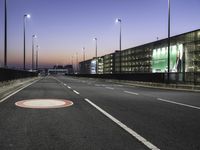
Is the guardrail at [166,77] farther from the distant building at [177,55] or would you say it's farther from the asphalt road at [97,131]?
the asphalt road at [97,131]

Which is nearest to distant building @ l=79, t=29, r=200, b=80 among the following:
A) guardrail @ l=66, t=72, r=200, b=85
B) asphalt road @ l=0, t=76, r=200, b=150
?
guardrail @ l=66, t=72, r=200, b=85

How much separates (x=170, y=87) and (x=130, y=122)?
2079 cm

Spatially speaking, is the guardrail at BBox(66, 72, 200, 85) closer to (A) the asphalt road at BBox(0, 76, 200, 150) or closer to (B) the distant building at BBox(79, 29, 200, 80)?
(B) the distant building at BBox(79, 29, 200, 80)

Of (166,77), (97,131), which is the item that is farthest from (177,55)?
(97,131)

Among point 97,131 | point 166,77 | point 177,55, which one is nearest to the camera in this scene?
point 97,131

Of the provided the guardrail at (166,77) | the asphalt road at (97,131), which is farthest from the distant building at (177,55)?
the asphalt road at (97,131)

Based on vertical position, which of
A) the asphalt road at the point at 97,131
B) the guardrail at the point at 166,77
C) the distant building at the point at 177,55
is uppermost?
the distant building at the point at 177,55

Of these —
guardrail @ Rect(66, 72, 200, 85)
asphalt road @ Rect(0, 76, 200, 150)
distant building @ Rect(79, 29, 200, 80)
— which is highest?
distant building @ Rect(79, 29, 200, 80)

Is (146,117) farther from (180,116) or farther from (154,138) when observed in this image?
(154,138)

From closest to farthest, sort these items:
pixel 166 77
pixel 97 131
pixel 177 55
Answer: pixel 97 131 → pixel 166 77 → pixel 177 55

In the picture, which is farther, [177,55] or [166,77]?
[177,55]

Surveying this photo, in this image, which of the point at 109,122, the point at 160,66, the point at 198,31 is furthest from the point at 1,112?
the point at 160,66

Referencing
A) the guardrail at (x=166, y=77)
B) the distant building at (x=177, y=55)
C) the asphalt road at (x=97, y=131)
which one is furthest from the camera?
the distant building at (x=177, y=55)

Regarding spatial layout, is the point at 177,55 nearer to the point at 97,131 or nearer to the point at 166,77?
the point at 166,77
